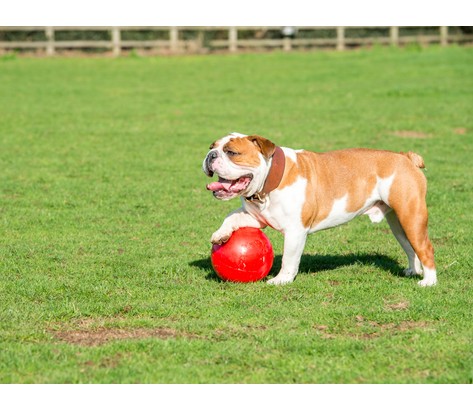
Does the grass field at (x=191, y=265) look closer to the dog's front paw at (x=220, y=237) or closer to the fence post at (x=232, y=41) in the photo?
the dog's front paw at (x=220, y=237)

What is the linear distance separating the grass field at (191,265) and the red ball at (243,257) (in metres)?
0.16

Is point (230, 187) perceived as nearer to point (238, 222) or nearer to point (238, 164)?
point (238, 164)

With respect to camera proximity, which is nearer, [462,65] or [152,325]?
[152,325]

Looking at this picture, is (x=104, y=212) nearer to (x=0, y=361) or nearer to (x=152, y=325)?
(x=152, y=325)

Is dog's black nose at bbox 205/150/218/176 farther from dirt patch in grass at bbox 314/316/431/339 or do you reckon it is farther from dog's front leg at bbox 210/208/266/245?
dirt patch in grass at bbox 314/316/431/339

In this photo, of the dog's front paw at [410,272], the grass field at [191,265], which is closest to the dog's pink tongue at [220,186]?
the grass field at [191,265]

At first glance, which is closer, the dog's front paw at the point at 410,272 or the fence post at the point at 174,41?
the dog's front paw at the point at 410,272

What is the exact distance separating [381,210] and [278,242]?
7.24ft

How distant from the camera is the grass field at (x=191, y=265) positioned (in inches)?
267

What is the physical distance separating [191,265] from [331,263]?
1.67 metres

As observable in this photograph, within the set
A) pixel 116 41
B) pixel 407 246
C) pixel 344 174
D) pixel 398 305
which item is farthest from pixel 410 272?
pixel 116 41

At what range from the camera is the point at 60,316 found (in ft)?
25.9

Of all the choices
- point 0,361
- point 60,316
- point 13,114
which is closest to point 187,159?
point 13,114

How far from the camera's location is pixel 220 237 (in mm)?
8898
